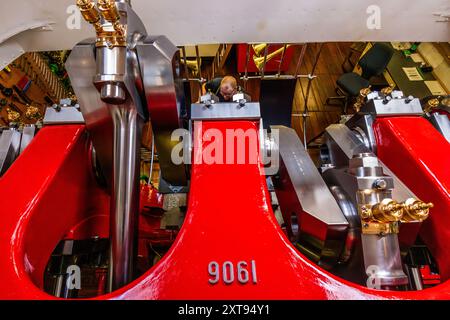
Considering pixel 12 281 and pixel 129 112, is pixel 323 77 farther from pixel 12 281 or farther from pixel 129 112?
pixel 12 281

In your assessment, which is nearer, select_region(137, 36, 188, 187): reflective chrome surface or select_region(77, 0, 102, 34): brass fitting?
select_region(77, 0, 102, 34): brass fitting

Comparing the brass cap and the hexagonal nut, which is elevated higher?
the hexagonal nut

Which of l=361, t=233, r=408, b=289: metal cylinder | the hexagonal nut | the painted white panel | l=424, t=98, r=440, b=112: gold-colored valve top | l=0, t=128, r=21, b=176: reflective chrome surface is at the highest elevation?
the painted white panel

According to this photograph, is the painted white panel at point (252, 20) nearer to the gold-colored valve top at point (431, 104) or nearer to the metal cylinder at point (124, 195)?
the gold-colored valve top at point (431, 104)

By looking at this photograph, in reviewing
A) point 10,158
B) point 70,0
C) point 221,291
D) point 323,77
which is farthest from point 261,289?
point 323,77

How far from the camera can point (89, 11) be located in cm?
54

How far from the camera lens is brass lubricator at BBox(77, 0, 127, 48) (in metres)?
0.54

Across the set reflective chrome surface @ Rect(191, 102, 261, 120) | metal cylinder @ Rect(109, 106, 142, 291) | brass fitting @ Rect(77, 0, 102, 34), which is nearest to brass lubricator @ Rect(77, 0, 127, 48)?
brass fitting @ Rect(77, 0, 102, 34)

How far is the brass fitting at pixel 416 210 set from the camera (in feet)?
1.67

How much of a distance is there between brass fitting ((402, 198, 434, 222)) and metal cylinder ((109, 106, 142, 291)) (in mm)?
582

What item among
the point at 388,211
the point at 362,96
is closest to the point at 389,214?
the point at 388,211

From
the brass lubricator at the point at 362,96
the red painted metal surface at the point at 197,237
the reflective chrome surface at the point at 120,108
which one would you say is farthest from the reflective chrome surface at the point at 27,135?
the brass lubricator at the point at 362,96

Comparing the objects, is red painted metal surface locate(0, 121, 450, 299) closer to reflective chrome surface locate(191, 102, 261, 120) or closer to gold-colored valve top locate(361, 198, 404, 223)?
reflective chrome surface locate(191, 102, 261, 120)

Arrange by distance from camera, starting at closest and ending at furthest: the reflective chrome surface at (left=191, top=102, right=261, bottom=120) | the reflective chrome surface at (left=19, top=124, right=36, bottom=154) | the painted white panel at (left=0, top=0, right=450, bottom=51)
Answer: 1. the reflective chrome surface at (left=191, top=102, right=261, bottom=120)
2. the reflective chrome surface at (left=19, top=124, right=36, bottom=154)
3. the painted white panel at (left=0, top=0, right=450, bottom=51)
